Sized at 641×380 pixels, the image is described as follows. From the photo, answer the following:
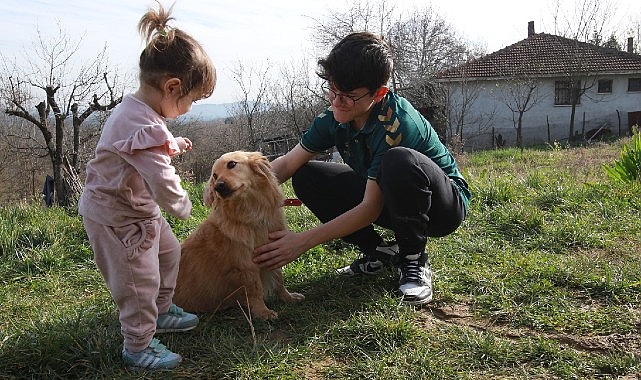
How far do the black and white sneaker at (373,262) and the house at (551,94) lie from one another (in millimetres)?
24225

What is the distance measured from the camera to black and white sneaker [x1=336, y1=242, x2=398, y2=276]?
339 cm

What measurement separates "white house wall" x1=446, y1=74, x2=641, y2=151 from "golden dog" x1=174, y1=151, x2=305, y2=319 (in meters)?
25.6

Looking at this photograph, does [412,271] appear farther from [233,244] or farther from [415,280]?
[233,244]

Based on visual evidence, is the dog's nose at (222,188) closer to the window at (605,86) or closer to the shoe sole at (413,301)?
the shoe sole at (413,301)

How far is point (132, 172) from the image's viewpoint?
2199mm

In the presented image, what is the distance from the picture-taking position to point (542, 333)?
2545 millimetres

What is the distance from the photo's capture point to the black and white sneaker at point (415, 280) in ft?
9.44

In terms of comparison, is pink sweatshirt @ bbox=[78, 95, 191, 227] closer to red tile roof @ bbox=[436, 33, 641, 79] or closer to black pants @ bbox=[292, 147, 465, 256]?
black pants @ bbox=[292, 147, 465, 256]

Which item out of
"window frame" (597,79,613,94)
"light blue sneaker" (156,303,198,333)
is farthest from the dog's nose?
"window frame" (597,79,613,94)

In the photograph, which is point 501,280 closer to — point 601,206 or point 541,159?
point 601,206

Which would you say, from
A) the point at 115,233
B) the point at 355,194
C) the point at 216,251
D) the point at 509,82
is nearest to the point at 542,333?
the point at 355,194

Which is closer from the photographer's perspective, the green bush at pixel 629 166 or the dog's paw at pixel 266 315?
the dog's paw at pixel 266 315

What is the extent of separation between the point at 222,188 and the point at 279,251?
47 cm

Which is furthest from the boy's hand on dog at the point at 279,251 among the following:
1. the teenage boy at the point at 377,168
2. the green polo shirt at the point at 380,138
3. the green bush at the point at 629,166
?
the green bush at the point at 629,166
